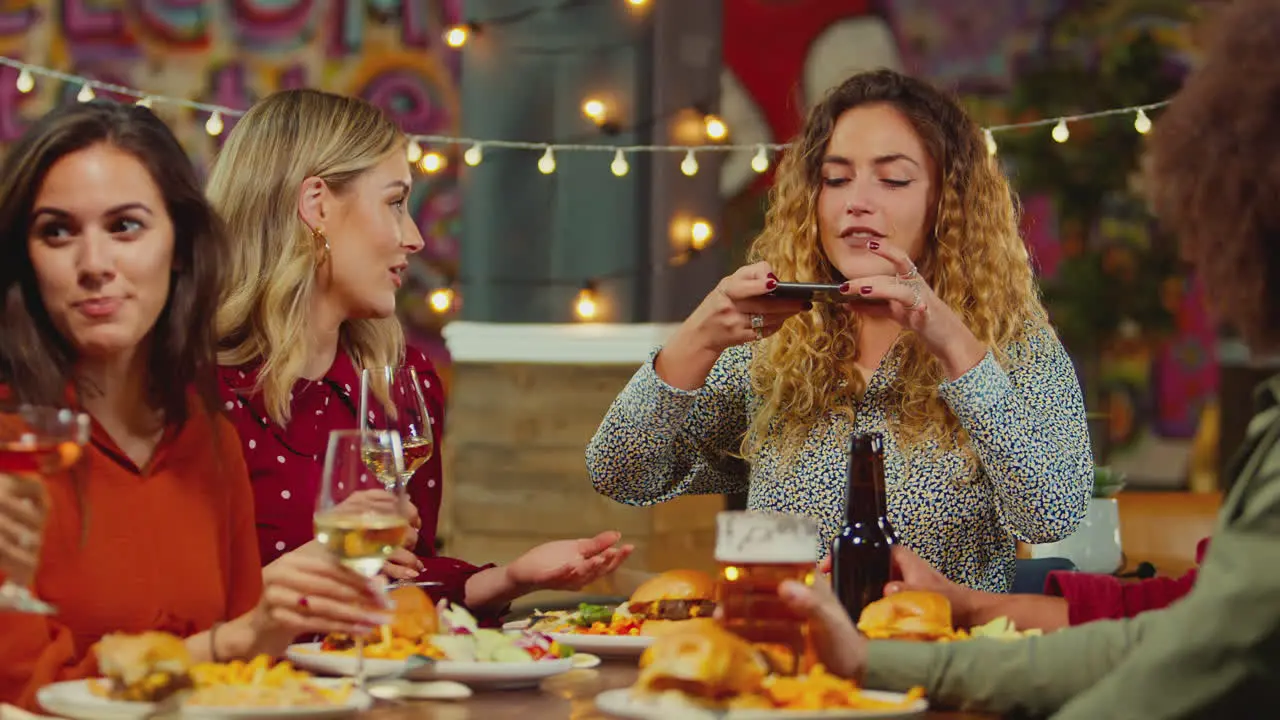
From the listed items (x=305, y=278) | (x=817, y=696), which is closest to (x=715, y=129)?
(x=305, y=278)

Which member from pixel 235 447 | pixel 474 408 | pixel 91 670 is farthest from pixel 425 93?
pixel 91 670

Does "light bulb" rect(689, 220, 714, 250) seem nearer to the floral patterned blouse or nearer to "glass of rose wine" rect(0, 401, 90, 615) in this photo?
the floral patterned blouse

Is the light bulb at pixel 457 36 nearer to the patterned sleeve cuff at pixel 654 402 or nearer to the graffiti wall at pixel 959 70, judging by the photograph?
the graffiti wall at pixel 959 70

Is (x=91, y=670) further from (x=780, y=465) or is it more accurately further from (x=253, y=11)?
(x=253, y=11)

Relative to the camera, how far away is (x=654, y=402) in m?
2.52

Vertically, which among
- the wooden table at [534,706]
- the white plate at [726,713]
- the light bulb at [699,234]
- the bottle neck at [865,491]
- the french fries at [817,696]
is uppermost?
the light bulb at [699,234]

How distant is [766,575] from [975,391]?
832mm

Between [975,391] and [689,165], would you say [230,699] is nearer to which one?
[975,391]

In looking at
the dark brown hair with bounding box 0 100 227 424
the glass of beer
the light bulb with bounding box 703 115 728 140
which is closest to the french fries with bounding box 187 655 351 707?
the glass of beer

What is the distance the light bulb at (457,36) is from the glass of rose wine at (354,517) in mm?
3326

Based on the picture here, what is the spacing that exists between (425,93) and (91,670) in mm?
5409

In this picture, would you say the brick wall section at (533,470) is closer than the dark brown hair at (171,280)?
No

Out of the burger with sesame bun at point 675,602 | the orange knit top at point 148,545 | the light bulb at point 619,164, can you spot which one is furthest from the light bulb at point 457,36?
the burger with sesame bun at point 675,602

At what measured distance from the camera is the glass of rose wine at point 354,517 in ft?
5.02
